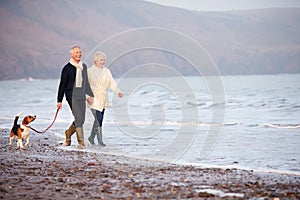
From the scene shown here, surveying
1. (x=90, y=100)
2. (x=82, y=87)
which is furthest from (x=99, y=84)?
(x=82, y=87)

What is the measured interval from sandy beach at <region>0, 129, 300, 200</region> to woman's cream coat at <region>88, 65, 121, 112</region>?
5.19 feet

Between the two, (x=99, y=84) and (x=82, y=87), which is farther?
(x=99, y=84)

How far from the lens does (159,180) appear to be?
690cm

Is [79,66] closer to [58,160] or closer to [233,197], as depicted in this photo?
[58,160]

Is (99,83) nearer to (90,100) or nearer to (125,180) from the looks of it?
(90,100)

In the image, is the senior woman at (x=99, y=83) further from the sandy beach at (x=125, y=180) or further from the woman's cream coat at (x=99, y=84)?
the sandy beach at (x=125, y=180)

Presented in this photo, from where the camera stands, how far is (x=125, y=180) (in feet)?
22.5

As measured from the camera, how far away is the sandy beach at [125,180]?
233 inches

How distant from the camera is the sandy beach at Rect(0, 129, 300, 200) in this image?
593 centimetres

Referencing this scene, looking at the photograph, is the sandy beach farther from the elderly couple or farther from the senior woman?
the senior woman

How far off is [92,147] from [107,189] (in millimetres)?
4727

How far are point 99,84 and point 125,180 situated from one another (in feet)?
13.3

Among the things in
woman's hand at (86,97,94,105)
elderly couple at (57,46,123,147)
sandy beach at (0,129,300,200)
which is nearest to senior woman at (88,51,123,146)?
elderly couple at (57,46,123,147)

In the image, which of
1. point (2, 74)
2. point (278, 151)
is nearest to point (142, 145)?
point (278, 151)
